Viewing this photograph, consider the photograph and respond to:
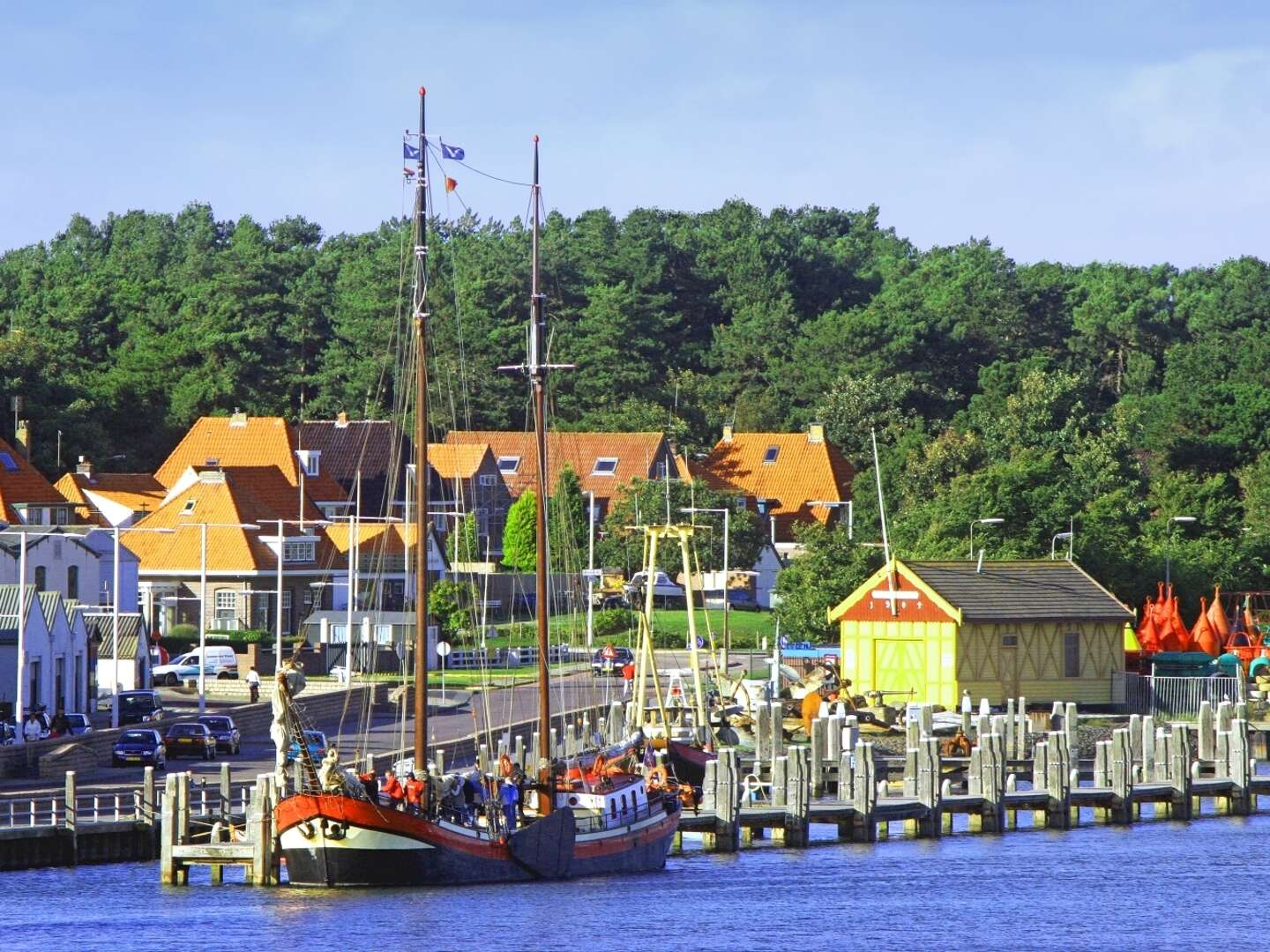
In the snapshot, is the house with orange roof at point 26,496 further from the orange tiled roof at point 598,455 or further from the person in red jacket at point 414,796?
the person in red jacket at point 414,796

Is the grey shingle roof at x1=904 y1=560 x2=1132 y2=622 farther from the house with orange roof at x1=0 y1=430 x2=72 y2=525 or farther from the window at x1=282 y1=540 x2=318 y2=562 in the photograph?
the house with orange roof at x1=0 y1=430 x2=72 y2=525

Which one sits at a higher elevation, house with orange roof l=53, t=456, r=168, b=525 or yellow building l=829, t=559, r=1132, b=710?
house with orange roof l=53, t=456, r=168, b=525

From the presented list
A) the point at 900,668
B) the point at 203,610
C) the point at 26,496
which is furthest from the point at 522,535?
the point at 900,668

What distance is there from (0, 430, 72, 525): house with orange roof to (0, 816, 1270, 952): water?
49.9m

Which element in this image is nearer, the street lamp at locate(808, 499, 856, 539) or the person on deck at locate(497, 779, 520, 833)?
the person on deck at locate(497, 779, 520, 833)

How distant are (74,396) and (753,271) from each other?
191ft

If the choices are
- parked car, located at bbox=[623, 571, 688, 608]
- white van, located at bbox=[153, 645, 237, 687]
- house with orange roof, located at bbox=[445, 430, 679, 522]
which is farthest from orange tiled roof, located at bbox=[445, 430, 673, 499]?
white van, located at bbox=[153, 645, 237, 687]

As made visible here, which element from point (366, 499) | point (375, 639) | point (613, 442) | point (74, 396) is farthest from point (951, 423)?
point (375, 639)

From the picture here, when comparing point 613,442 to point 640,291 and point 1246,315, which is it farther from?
point 1246,315

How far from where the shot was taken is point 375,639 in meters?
86.1

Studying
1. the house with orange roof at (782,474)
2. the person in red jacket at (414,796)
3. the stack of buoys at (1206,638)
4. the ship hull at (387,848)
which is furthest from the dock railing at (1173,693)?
the house with orange roof at (782,474)

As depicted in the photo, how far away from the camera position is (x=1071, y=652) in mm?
81188

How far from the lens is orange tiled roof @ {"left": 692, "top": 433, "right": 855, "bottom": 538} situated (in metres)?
135

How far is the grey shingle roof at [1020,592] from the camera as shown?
261 ft
